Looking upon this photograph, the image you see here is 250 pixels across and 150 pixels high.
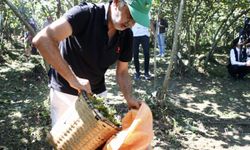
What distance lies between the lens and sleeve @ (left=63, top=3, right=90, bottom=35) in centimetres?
261

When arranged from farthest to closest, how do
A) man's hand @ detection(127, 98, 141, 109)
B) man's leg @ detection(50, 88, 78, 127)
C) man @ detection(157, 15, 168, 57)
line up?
1. man @ detection(157, 15, 168, 57)
2. man's leg @ detection(50, 88, 78, 127)
3. man's hand @ detection(127, 98, 141, 109)

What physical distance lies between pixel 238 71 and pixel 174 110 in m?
3.65

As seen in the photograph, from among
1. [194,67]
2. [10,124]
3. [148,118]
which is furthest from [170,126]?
[194,67]

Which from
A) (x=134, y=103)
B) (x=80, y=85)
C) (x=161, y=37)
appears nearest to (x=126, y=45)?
(x=134, y=103)

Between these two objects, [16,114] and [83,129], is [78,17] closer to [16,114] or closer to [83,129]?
[83,129]

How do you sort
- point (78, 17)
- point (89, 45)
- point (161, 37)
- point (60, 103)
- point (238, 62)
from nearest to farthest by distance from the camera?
point (78, 17) < point (89, 45) < point (60, 103) < point (238, 62) < point (161, 37)

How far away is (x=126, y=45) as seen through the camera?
3148 millimetres

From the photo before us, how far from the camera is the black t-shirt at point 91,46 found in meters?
2.72

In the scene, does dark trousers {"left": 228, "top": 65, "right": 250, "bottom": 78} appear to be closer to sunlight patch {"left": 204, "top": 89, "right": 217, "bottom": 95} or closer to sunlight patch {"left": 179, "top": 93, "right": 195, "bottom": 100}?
sunlight patch {"left": 204, "top": 89, "right": 217, "bottom": 95}

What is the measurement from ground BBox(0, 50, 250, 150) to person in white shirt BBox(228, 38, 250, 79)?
22 cm

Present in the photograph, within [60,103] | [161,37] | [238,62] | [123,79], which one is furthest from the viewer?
[161,37]

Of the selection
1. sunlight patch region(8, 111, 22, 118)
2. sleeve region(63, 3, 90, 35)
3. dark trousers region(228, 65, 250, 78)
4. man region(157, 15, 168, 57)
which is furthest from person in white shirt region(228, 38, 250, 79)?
sleeve region(63, 3, 90, 35)

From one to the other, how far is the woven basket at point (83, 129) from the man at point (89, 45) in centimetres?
15

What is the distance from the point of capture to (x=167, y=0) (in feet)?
30.9
